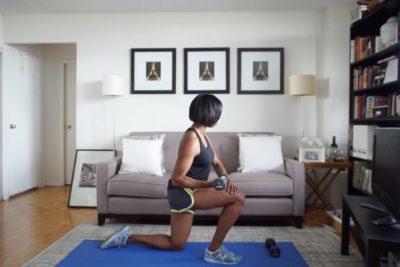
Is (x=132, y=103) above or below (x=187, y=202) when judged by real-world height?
above

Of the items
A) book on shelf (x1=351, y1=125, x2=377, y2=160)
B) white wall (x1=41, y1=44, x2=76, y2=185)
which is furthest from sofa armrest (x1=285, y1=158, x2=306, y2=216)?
white wall (x1=41, y1=44, x2=76, y2=185)

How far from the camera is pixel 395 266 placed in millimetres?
1796

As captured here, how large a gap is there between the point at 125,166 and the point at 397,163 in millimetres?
2500

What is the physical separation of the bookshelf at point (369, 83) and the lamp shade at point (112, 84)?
2820 millimetres

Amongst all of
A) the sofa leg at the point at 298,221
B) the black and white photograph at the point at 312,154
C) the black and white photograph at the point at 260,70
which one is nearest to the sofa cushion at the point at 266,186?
the sofa leg at the point at 298,221

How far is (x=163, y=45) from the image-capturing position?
411 cm

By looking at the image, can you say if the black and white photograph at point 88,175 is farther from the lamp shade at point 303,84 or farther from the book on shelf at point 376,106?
the book on shelf at point 376,106

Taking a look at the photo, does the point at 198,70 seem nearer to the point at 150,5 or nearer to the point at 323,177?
the point at 150,5

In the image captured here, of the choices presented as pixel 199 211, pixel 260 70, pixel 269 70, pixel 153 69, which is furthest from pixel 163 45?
pixel 199 211

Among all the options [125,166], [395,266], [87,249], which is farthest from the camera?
[125,166]

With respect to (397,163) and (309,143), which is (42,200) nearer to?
(309,143)

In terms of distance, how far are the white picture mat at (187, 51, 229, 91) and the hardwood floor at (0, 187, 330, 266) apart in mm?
1989

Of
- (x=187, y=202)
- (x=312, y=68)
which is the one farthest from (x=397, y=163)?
(x=312, y=68)

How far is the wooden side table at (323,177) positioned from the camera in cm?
330
